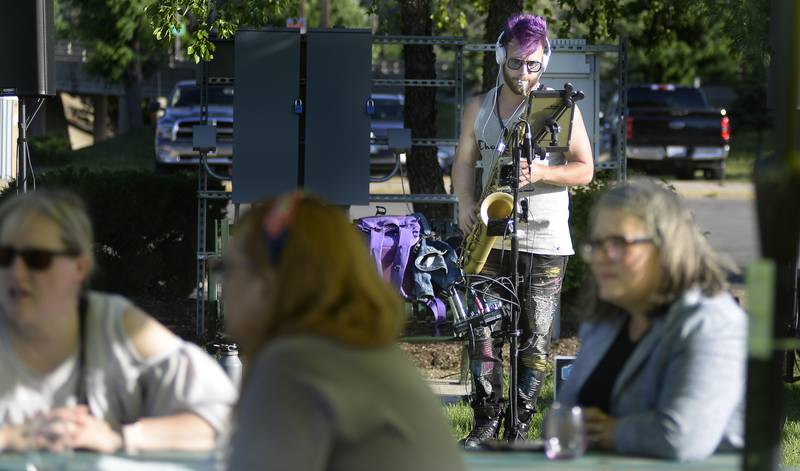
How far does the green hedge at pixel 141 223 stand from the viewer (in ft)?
30.7

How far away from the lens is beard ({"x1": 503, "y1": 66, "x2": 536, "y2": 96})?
5527 millimetres

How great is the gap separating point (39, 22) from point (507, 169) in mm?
2969

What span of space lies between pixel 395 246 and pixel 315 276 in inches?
198

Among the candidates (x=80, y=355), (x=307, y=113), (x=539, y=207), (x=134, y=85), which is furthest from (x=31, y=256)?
(x=134, y=85)

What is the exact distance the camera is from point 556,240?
559 centimetres

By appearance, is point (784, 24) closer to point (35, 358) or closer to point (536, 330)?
point (35, 358)

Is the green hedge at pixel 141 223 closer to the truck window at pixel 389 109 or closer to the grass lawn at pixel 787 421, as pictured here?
the grass lawn at pixel 787 421

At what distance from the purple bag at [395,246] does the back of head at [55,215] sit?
416 centimetres

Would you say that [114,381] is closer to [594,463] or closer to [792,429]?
[594,463]

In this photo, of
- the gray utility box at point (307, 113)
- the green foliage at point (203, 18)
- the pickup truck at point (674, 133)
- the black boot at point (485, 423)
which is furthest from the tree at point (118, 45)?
the black boot at point (485, 423)

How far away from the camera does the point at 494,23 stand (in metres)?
9.38

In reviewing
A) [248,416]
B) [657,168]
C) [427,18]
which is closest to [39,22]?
[427,18]

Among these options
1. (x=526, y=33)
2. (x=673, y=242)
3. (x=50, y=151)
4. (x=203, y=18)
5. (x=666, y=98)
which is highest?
(x=203, y=18)

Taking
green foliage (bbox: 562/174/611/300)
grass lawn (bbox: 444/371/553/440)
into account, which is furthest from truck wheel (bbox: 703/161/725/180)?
grass lawn (bbox: 444/371/553/440)
